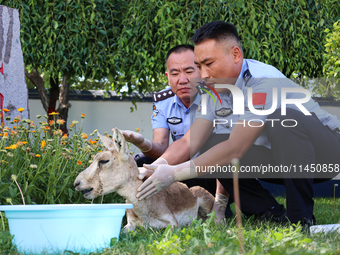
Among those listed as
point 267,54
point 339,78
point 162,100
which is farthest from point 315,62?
point 162,100

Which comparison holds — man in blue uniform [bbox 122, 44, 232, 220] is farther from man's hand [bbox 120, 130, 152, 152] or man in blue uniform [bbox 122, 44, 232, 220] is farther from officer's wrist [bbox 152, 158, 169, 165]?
officer's wrist [bbox 152, 158, 169, 165]

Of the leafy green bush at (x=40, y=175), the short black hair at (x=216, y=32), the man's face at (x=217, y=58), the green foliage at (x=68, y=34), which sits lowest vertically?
the leafy green bush at (x=40, y=175)

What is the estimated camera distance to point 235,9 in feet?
18.3

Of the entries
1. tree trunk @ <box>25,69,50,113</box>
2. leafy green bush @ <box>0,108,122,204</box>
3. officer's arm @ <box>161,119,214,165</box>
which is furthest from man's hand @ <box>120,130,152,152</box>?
tree trunk @ <box>25,69,50,113</box>

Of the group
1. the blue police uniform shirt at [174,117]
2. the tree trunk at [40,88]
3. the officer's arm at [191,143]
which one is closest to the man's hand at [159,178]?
the officer's arm at [191,143]

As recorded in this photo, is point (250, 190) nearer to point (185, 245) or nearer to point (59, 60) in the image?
point (185, 245)

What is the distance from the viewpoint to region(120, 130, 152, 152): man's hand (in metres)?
2.54

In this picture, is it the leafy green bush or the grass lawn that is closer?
the grass lawn

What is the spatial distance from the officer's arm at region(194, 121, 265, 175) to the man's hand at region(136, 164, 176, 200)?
0.22 meters

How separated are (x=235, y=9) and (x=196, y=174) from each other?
4.00 m

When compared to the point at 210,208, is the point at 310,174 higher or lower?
higher

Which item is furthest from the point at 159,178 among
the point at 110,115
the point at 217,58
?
the point at 110,115

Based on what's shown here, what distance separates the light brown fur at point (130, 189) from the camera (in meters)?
2.09

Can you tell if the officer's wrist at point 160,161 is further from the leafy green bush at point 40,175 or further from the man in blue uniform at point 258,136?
the leafy green bush at point 40,175
